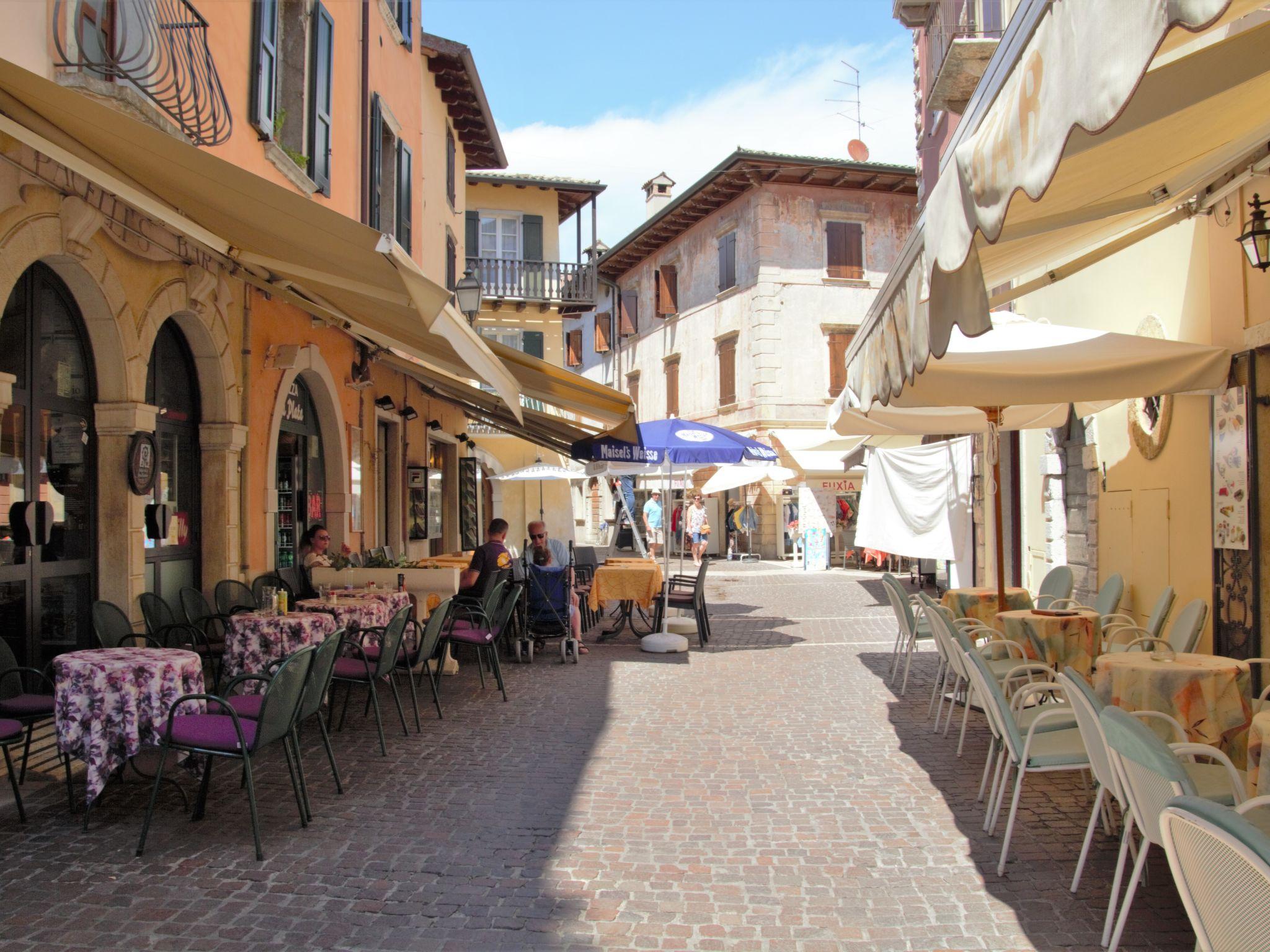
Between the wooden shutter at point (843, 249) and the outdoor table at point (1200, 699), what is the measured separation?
70.5 ft

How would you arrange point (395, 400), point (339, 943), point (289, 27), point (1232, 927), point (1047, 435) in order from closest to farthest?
point (1232, 927) < point (339, 943) < point (289, 27) < point (1047, 435) < point (395, 400)

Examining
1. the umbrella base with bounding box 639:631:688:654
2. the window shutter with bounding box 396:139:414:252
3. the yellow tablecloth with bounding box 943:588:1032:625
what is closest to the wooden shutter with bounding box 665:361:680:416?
the window shutter with bounding box 396:139:414:252

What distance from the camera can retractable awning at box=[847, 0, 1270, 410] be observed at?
6.23 ft

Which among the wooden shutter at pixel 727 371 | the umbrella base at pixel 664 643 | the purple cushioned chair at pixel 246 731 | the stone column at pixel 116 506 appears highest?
the wooden shutter at pixel 727 371

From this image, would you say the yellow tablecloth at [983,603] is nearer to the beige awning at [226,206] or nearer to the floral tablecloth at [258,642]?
the beige awning at [226,206]

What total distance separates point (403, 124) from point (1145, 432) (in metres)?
9.94

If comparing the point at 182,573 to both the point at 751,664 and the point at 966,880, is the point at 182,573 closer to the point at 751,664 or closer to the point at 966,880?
the point at 751,664

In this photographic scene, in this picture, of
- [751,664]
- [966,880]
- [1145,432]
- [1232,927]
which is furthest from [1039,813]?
[751,664]

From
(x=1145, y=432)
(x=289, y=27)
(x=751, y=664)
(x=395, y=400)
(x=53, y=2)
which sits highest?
(x=289, y=27)

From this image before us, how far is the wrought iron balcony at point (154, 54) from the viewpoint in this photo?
16.2 ft

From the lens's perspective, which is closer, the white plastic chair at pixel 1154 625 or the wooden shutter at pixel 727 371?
the white plastic chair at pixel 1154 625

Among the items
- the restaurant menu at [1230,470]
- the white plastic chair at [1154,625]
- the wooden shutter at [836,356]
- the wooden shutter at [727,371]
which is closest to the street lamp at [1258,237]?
the restaurant menu at [1230,470]

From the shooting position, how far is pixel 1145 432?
7.59 m

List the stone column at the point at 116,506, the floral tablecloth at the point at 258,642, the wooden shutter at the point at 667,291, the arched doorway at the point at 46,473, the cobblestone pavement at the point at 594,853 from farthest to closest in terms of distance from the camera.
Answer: the wooden shutter at the point at 667,291 < the stone column at the point at 116,506 < the floral tablecloth at the point at 258,642 < the arched doorway at the point at 46,473 < the cobblestone pavement at the point at 594,853
